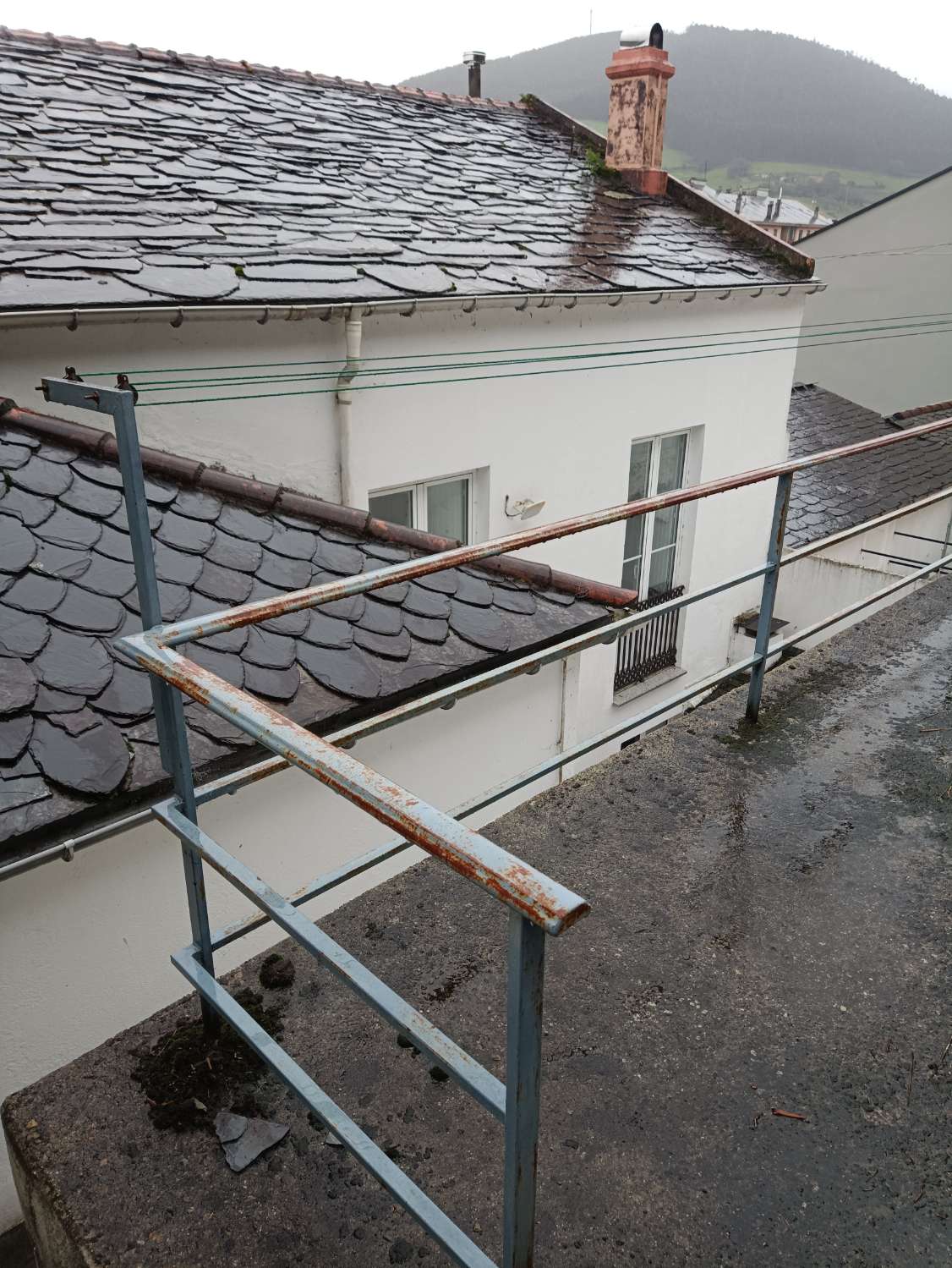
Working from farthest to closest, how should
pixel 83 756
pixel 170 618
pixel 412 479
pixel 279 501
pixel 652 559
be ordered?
1. pixel 652 559
2. pixel 412 479
3. pixel 279 501
4. pixel 170 618
5. pixel 83 756

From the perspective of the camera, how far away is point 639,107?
31.4ft

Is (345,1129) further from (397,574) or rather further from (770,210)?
(770,210)

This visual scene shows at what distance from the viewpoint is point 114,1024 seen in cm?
351

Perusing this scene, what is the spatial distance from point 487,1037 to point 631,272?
22.3 feet

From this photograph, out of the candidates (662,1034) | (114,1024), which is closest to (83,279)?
(114,1024)

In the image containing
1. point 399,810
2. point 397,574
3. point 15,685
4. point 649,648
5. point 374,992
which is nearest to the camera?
point 399,810

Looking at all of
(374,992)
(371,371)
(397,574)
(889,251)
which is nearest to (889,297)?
(889,251)

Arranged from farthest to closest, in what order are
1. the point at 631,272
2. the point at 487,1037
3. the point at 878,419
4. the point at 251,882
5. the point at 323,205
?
the point at 878,419
the point at 631,272
the point at 323,205
the point at 487,1037
the point at 251,882

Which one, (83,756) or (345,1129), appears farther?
(83,756)

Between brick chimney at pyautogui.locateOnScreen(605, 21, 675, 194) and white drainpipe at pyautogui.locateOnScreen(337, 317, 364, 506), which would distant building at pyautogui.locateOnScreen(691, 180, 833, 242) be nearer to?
brick chimney at pyautogui.locateOnScreen(605, 21, 675, 194)

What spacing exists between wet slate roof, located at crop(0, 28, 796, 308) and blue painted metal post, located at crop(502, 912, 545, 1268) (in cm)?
433

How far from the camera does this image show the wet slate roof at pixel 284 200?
512 centimetres

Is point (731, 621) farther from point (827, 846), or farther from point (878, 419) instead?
point (827, 846)

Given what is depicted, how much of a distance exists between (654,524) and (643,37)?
5353 millimetres
